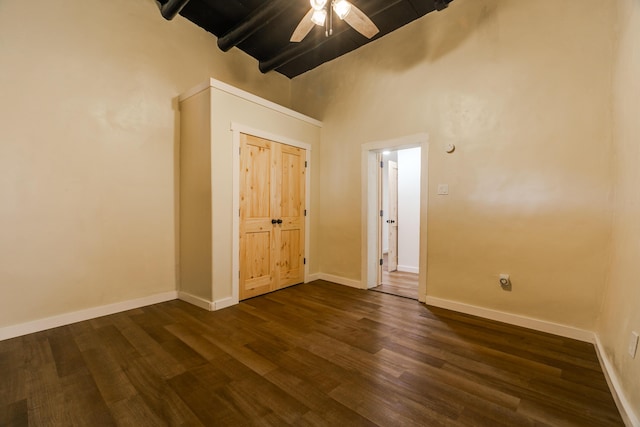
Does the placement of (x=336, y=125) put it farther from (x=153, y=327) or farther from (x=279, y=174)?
(x=153, y=327)

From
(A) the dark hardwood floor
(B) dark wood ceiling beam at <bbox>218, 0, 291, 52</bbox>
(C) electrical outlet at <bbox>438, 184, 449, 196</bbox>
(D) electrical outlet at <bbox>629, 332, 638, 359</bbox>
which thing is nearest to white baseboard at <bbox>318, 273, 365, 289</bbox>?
(A) the dark hardwood floor

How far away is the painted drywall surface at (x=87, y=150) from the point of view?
96.3 inches

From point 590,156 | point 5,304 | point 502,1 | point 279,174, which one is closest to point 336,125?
point 279,174

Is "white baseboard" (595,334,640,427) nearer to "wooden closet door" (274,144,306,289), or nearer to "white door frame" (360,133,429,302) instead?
"white door frame" (360,133,429,302)

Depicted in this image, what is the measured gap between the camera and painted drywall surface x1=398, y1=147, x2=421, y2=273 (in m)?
5.19

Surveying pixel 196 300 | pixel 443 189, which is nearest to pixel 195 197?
pixel 196 300

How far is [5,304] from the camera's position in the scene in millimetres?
2389

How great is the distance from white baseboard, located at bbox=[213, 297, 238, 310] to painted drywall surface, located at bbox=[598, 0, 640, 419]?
3.31 metres

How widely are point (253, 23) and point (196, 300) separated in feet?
11.9

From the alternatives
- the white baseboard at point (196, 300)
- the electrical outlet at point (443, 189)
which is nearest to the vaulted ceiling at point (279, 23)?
the electrical outlet at point (443, 189)

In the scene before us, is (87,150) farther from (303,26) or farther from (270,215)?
(303,26)

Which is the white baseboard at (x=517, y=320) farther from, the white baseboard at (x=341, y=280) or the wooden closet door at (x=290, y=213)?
the wooden closet door at (x=290, y=213)

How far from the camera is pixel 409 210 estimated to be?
530 cm

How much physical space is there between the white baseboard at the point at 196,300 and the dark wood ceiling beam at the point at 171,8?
3492mm
